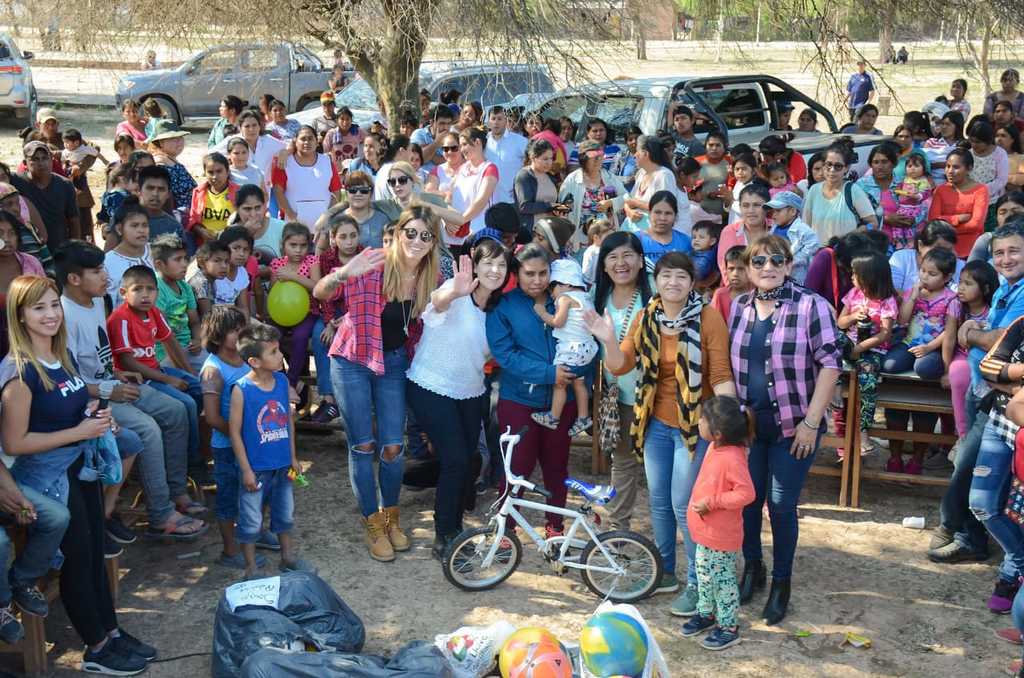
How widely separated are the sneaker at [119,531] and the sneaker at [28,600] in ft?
3.19

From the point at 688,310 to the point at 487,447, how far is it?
6.69ft

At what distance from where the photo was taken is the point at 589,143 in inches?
355

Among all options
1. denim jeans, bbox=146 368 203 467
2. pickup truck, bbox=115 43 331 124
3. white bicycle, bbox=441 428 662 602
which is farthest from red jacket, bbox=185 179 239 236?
pickup truck, bbox=115 43 331 124

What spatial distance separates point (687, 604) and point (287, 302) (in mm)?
3254

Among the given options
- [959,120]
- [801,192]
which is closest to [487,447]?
[801,192]

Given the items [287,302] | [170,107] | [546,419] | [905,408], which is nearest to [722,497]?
[546,419]

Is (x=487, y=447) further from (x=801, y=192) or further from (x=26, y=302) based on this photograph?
(x=801, y=192)

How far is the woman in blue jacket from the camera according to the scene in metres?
5.53

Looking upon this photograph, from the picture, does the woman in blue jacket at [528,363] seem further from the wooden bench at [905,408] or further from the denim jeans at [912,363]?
the denim jeans at [912,363]

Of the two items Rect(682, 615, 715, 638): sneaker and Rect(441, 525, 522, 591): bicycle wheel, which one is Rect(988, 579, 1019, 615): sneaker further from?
Rect(441, 525, 522, 591): bicycle wheel

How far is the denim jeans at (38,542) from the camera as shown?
441cm

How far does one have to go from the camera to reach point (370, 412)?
5738 mm

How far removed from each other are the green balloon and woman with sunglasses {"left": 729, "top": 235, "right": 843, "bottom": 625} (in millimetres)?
3043

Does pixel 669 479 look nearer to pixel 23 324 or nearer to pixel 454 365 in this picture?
pixel 454 365
